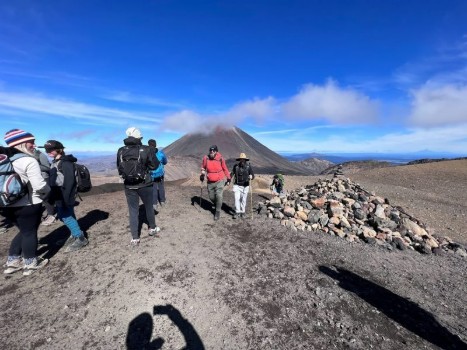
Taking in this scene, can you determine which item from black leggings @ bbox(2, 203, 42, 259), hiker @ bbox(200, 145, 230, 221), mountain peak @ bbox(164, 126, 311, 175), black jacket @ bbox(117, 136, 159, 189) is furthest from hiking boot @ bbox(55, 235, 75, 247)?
mountain peak @ bbox(164, 126, 311, 175)

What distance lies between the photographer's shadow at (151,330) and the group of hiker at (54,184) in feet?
7.59

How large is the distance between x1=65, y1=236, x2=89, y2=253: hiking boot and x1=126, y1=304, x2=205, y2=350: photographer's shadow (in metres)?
2.77

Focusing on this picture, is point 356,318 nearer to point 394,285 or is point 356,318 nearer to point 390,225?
point 394,285

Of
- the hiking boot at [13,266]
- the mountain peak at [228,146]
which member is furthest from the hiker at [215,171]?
the mountain peak at [228,146]

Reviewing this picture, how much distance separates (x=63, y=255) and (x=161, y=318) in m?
3.01

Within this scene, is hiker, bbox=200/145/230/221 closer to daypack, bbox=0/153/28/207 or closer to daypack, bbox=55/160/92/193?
daypack, bbox=55/160/92/193

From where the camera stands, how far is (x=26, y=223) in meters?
4.34

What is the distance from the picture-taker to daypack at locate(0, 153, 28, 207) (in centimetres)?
393

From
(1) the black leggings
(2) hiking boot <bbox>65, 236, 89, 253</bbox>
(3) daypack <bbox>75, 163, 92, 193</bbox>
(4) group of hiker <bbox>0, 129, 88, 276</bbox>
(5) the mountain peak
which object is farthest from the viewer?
(5) the mountain peak

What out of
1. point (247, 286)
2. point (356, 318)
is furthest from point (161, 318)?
point (356, 318)

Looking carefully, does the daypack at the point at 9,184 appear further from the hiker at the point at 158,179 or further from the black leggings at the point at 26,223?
the hiker at the point at 158,179

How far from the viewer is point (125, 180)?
17.7ft

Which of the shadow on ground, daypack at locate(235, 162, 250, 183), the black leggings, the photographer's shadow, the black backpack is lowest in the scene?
the shadow on ground

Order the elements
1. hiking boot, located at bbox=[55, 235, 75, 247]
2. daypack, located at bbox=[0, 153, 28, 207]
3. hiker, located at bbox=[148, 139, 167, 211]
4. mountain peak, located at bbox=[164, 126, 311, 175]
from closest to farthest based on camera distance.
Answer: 1. daypack, located at bbox=[0, 153, 28, 207]
2. hiking boot, located at bbox=[55, 235, 75, 247]
3. hiker, located at bbox=[148, 139, 167, 211]
4. mountain peak, located at bbox=[164, 126, 311, 175]
